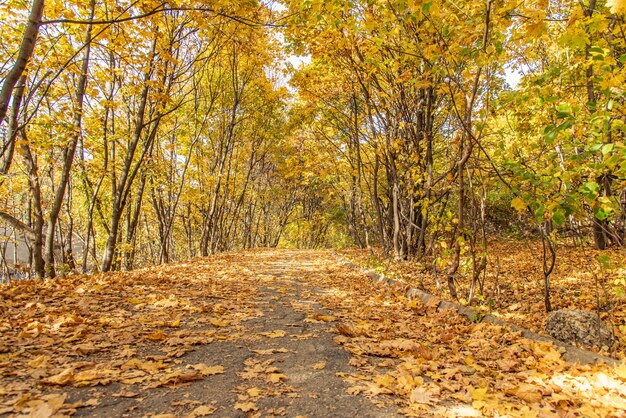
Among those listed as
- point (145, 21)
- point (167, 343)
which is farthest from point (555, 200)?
point (145, 21)

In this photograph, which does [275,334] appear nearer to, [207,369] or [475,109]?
[207,369]

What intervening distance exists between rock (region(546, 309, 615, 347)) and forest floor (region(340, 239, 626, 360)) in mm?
95

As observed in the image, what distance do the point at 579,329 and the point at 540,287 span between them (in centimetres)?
336

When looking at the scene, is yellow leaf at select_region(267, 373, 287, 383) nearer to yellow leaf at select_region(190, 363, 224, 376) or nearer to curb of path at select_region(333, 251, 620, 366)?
yellow leaf at select_region(190, 363, 224, 376)

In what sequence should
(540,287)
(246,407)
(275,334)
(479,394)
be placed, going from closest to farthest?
(246,407) < (479,394) < (275,334) < (540,287)

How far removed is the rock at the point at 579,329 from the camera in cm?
351

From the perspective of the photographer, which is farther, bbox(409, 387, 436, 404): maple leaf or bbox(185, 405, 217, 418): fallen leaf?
bbox(409, 387, 436, 404): maple leaf

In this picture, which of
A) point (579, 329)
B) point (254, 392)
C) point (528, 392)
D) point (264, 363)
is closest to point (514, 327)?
point (579, 329)

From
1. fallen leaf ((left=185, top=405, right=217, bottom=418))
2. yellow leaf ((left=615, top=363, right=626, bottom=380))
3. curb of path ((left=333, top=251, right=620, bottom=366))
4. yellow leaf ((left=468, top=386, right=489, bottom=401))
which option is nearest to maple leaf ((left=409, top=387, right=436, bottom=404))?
yellow leaf ((left=468, top=386, right=489, bottom=401))

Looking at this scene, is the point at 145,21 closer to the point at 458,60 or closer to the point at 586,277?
the point at 458,60

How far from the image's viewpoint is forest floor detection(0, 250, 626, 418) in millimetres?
2279

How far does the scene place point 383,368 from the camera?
3104 mm

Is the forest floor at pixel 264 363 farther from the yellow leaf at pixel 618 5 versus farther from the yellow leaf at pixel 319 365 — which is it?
the yellow leaf at pixel 618 5

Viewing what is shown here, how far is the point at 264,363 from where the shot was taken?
3014 mm
